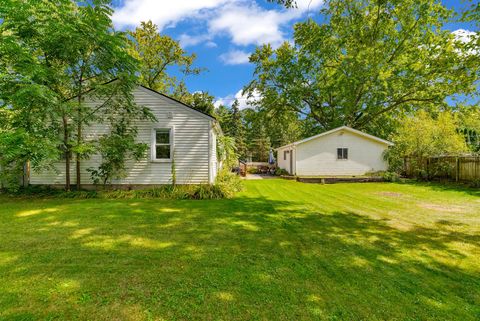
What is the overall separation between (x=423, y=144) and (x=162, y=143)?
18.4m

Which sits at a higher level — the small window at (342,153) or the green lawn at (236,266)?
the small window at (342,153)

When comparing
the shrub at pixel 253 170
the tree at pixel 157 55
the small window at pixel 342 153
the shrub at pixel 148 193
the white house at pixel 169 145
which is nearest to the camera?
the shrub at pixel 148 193

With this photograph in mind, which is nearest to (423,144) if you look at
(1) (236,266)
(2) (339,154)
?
(2) (339,154)

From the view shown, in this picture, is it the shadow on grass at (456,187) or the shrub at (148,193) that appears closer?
the shrub at (148,193)

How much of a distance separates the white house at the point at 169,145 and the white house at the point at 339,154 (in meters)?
10.9

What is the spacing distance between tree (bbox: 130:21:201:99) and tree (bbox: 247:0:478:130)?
7263 mm

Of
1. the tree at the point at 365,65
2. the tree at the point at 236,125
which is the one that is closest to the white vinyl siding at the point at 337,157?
the tree at the point at 365,65

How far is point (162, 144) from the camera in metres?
10.8

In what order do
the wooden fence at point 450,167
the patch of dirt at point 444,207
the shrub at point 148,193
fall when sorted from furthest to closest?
1. the wooden fence at point 450,167
2. the shrub at point 148,193
3. the patch of dirt at point 444,207

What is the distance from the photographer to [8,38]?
22.9 ft

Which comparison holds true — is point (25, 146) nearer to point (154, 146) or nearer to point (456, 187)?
point (154, 146)

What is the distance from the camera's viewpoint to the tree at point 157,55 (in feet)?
73.2

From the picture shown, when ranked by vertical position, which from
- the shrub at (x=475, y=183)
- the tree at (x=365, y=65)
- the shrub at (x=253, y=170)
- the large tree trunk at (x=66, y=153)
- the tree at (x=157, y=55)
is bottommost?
the shrub at (x=475, y=183)

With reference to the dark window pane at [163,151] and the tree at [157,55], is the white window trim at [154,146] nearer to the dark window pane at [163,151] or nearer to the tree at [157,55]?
the dark window pane at [163,151]
